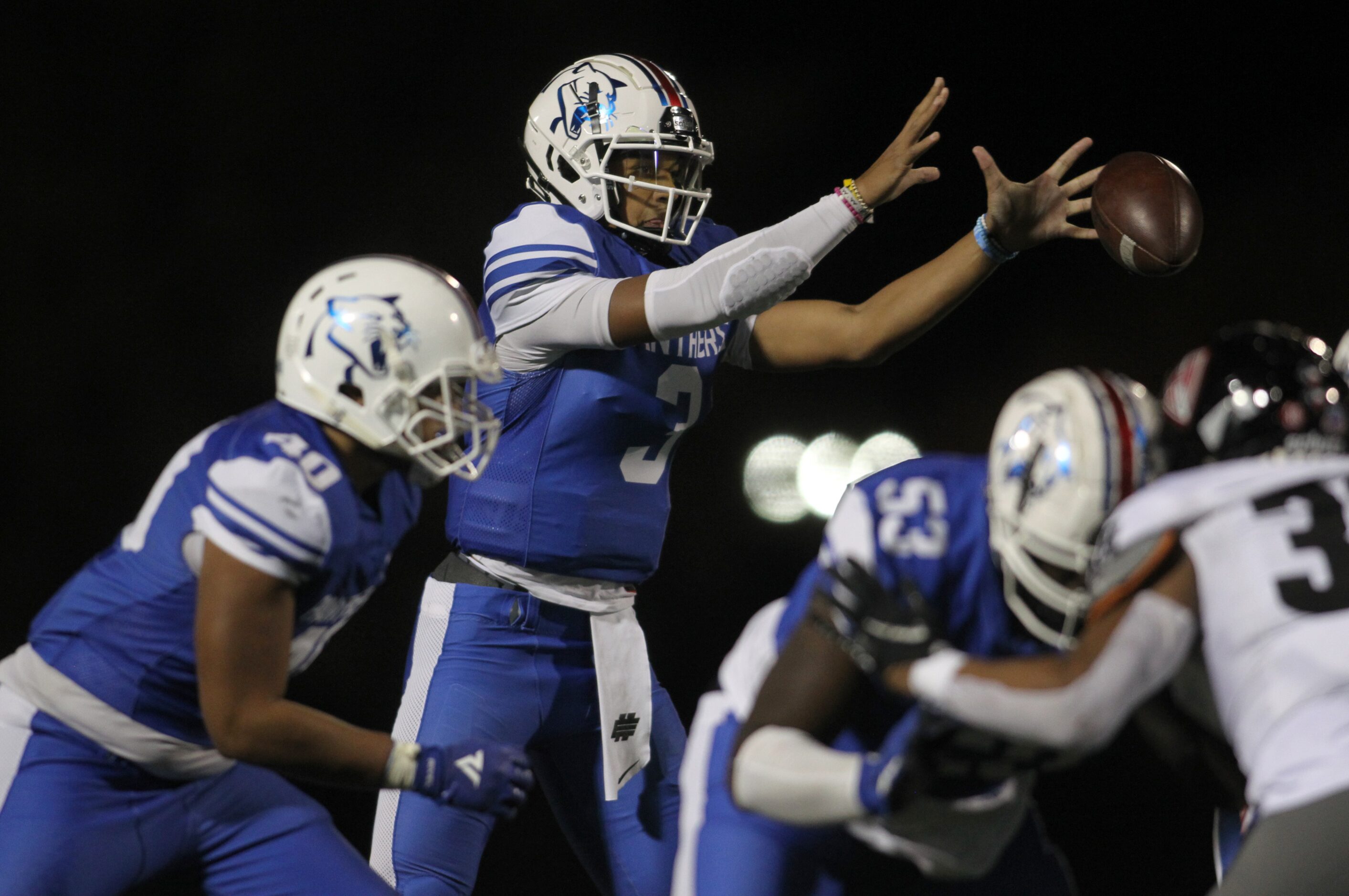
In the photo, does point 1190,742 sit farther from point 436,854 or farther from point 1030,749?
point 436,854

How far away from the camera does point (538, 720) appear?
2529 mm

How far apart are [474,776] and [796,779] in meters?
0.54

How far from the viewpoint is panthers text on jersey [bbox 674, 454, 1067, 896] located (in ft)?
5.61

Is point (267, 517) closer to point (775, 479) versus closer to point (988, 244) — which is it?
point (988, 244)

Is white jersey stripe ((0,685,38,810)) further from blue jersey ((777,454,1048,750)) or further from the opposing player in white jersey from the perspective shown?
the opposing player in white jersey

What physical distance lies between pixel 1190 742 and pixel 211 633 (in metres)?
1.30

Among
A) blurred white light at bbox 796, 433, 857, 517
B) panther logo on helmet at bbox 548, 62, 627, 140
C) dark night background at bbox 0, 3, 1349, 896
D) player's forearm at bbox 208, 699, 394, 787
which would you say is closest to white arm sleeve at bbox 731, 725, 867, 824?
player's forearm at bbox 208, 699, 394, 787

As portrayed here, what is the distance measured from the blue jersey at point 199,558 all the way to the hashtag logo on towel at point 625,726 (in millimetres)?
679

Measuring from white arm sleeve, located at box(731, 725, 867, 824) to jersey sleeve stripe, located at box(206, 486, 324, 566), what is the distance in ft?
1.99

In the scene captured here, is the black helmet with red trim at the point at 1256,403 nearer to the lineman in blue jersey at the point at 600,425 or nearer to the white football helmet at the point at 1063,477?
the white football helmet at the point at 1063,477

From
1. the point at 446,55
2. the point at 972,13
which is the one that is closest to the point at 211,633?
the point at 446,55

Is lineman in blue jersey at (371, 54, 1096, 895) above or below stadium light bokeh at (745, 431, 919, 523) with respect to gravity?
above

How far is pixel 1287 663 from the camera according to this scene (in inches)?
63.3

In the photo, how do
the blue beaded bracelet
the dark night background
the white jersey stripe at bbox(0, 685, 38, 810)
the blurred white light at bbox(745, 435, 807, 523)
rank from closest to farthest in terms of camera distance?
the white jersey stripe at bbox(0, 685, 38, 810) → the blue beaded bracelet → the dark night background → the blurred white light at bbox(745, 435, 807, 523)
